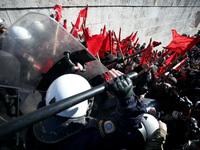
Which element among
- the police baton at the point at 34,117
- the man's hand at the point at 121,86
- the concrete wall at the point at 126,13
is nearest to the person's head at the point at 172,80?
the man's hand at the point at 121,86

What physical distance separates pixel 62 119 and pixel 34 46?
3.40 feet

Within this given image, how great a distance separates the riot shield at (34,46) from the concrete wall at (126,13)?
2425 millimetres

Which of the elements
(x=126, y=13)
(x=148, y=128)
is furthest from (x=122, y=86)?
(x=126, y=13)

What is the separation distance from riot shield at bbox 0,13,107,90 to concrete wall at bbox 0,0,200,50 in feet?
7.96

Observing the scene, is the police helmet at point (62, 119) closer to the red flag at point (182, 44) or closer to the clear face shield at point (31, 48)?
the clear face shield at point (31, 48)

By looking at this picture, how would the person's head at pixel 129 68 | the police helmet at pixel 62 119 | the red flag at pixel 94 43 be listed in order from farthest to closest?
the person's head at pixel 129 68
the red flag at pixel 94 43
the police helmet at pixel 62 119

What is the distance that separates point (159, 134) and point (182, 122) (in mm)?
1131

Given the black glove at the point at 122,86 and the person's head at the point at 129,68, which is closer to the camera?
the black glove at the point at 122,86

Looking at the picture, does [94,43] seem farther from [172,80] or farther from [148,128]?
[172,80]

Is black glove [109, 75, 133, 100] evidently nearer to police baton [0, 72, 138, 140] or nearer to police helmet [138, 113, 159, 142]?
police baton [0, 72, 138, 140]

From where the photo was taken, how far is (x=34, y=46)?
4.63 feet

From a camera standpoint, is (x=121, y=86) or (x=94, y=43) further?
(x=94, y=43)

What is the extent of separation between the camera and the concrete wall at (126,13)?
3057mm

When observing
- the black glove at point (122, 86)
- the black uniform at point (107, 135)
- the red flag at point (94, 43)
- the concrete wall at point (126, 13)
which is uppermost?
the concrete wall at point (126, 13)
